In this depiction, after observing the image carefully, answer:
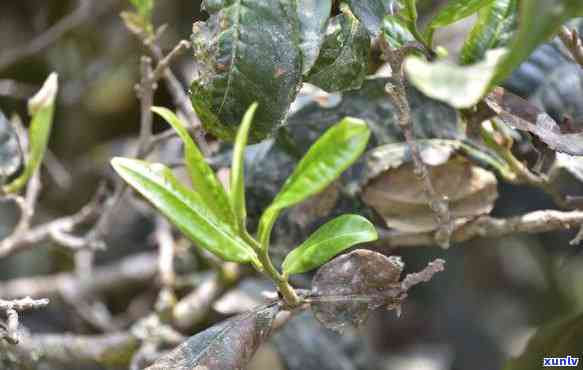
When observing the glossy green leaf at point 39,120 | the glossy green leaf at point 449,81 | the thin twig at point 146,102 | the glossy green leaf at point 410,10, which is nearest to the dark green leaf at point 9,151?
the glossy green leaf at point 39,120

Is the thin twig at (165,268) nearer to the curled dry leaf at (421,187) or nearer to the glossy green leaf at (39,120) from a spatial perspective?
the glossy green leaf at (39,120)

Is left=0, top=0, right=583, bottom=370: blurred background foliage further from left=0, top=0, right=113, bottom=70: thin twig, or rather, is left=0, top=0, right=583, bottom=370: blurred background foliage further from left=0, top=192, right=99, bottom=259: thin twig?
left=0, top=192, right=99, bottom=259: thin twig

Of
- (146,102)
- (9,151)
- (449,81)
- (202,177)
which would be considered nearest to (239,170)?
(202,177)

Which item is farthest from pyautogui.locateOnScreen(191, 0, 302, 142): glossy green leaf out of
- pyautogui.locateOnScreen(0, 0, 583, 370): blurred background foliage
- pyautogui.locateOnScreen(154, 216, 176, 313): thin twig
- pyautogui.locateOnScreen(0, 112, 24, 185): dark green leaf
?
pyautogui.locateOnScreen(0, 0, 583, 370): blurred background foliage

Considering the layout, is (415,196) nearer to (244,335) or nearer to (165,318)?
(244,335)

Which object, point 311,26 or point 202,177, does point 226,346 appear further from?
point 311,26

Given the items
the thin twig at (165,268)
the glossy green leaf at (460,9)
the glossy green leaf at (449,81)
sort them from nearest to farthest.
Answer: the glossy green leaf at (449,81) < the glossy green leaf at (460,9) < the thin twig at (165,268)
